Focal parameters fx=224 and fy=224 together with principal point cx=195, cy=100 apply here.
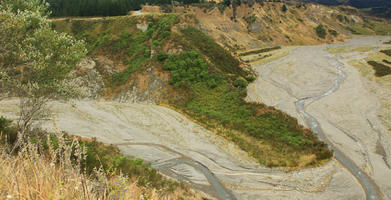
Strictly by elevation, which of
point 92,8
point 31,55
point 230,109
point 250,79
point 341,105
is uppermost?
point 92,8

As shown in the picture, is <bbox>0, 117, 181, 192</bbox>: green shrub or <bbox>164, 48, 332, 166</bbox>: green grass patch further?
<bbox>164, 48, 332, 166</bbox>: green grass patch

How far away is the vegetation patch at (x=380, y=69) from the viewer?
60156 millimetres

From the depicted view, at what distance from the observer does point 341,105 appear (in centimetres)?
4169

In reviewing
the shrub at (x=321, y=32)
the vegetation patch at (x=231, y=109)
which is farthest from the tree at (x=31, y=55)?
the shrub at (x=321, y=32)

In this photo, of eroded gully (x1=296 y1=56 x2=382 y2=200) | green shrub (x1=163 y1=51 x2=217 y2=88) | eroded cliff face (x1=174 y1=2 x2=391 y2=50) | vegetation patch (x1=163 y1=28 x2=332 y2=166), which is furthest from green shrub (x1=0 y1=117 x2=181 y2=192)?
eroded cliff face (x1=174 y1=2 x2=391 y2=50)

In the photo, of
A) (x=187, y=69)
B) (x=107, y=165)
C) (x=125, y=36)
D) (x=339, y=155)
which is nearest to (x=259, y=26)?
(x=125, y=36)

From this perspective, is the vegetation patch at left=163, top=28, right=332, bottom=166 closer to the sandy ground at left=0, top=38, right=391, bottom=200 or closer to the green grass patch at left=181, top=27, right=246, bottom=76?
the green grass patch at left=181, top=27, right=246, bottom=76

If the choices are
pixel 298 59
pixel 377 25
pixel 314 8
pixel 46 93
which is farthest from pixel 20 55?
pixel 377 25

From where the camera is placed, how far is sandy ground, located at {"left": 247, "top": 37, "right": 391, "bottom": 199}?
26.9m

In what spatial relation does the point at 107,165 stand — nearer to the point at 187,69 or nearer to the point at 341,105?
the point at 187,69

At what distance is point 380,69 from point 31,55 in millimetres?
81544

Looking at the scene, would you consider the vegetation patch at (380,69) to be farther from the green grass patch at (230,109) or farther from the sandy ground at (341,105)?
the green grass patch at (230,109)

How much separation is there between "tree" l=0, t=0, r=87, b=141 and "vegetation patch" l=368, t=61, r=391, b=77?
238 ft

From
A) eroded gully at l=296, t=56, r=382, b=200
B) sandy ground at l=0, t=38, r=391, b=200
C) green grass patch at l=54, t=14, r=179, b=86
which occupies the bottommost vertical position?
eroded gully at l=296, t=56, r=382, b=200
